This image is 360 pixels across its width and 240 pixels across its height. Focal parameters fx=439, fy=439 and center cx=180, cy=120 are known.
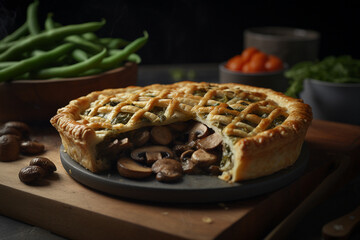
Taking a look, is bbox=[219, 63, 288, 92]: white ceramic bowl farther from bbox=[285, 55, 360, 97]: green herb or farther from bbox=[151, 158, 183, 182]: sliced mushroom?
bbox=[151, 158, 183, 182]: sliced mushroom

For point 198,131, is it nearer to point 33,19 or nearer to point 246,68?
point 246,68

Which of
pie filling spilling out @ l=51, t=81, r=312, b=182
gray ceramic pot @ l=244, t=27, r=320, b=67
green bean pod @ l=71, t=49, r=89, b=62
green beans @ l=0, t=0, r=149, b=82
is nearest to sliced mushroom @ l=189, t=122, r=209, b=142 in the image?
pie filling spilling out @ l=51, t=81, r=312, b=182

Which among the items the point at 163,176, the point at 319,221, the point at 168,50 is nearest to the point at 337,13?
the point at 168,50

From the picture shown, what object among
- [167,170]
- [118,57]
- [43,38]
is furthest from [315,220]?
[43,38]

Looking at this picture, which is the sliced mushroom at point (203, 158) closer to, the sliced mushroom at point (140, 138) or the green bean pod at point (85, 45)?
the sliced mushroom at point (140, 138)

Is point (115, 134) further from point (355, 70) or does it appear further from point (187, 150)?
point (355, 70)

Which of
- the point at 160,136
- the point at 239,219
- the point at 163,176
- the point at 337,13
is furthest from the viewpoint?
the point at 337,13

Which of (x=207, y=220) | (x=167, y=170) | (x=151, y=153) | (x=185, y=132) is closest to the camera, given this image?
(x=207, y=220)
